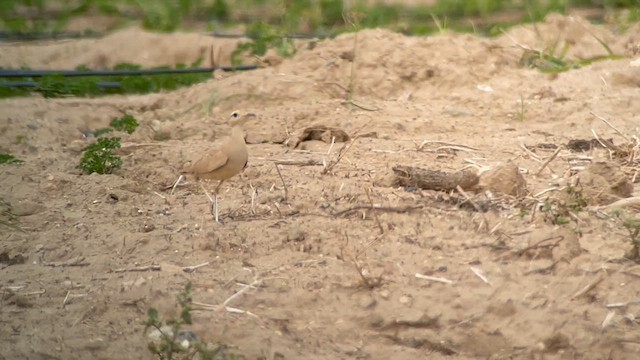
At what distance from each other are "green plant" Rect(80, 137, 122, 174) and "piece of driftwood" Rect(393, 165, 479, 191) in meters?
1.79

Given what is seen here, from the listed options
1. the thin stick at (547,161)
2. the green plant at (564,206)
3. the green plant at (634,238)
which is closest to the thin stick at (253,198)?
the green plant at (564,206)

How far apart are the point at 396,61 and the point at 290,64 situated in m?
0.80

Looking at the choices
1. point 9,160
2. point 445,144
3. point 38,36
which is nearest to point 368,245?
point 445,144

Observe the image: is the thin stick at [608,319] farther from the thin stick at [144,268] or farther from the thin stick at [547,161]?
the thin stick at [144,268]

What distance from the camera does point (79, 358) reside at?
4730 millimetres

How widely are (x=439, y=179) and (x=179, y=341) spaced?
6.01 ft

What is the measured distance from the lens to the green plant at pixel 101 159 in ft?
22.9

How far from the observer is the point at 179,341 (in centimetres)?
482

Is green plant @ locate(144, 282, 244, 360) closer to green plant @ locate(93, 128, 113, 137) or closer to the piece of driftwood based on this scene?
the piece of driftwood

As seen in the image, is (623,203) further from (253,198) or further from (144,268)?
(144,268)

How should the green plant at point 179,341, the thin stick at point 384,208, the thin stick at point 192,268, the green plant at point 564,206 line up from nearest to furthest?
the green plant at point 179,341
the thin stick at point 192,268
the green plant at point 564,206
the thin stick at point 384,208

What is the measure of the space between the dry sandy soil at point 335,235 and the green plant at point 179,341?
0.08 m

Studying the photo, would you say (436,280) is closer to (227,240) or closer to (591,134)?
(227,240)

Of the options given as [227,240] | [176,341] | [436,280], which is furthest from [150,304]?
[436,280]
